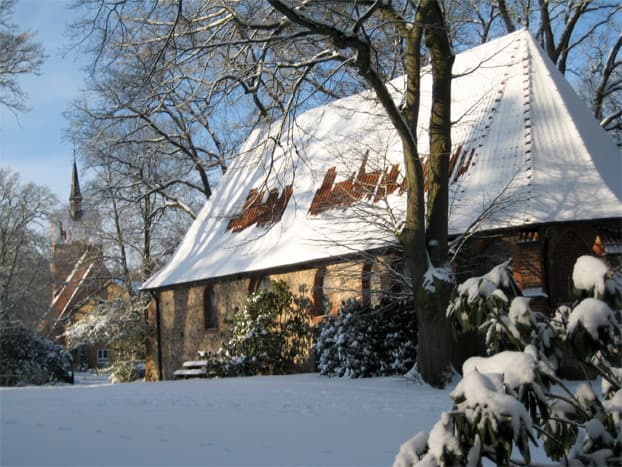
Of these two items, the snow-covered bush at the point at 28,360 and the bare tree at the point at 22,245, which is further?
the bare tree at the point at 22,245

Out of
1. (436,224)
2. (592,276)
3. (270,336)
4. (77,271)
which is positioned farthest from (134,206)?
(592,276)

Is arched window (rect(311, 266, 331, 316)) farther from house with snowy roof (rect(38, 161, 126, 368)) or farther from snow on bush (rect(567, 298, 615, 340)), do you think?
house with snowy roof (rect(38, 161, 126, 368))

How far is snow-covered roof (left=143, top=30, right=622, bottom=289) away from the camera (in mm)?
15273

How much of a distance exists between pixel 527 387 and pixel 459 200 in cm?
1326

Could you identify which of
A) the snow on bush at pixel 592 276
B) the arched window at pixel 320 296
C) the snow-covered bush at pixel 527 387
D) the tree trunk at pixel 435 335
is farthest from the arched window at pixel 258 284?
the snow on bush at pixel 592 276

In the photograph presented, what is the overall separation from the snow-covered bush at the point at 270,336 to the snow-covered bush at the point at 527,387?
15507mm

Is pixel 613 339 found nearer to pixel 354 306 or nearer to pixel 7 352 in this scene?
pixel 354 306

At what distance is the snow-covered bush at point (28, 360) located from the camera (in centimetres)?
2736

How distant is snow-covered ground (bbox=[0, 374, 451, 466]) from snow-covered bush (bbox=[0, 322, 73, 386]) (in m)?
15.2

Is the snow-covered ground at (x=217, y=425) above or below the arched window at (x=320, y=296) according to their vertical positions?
below

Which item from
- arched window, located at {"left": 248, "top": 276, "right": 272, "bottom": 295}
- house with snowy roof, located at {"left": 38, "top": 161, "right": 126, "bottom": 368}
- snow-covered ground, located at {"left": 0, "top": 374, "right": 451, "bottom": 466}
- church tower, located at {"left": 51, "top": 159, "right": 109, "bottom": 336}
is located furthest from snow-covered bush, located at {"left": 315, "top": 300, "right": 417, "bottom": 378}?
house with snowy roof, located at {"left": 38, "top": 161, "right": 126, "bottom": 368}

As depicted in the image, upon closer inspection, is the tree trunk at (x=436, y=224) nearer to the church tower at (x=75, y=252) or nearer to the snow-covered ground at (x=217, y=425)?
the snow-covered ground at (x=217, y=425)

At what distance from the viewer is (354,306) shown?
694 inches

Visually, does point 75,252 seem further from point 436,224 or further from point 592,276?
point 592,276
